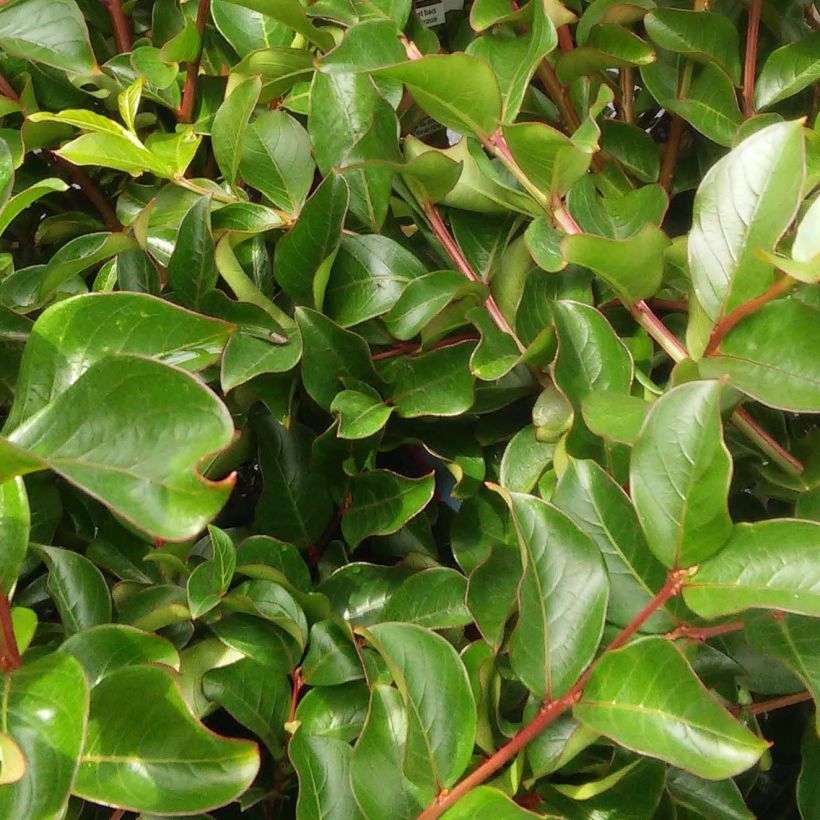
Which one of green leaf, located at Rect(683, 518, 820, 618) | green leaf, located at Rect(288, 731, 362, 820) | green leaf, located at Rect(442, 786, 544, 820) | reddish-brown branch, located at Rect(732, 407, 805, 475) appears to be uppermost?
green leaf, located at Rect(683, 518, 820, 618)

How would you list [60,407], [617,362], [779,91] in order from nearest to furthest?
[60,407]
[617,362]
[779,91]

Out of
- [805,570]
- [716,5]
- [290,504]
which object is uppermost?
[716,5]

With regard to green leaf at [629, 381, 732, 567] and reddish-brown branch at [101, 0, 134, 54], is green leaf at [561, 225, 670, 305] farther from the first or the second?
reddish-brown branch at [101, 0, 134, 54]

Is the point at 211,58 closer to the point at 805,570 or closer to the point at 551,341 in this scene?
the point at 551,341

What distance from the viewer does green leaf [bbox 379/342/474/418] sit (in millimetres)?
520

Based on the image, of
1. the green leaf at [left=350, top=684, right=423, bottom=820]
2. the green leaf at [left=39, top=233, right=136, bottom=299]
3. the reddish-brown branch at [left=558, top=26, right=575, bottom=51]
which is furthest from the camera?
the reddish-brown branch at [left=558, top=26, right=575, bottom=51]

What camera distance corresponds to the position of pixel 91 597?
481 mm

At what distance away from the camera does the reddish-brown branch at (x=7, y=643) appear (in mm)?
394

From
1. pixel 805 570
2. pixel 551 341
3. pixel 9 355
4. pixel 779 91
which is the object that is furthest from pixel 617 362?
pixel 9 355

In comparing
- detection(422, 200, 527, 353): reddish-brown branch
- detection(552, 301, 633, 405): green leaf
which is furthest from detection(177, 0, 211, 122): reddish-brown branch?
detection(552, 301, 633, 405): green leaf

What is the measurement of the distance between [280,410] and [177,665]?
16 cm

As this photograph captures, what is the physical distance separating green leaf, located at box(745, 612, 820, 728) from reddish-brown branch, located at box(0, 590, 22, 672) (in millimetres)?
348

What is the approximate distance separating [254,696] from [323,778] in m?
0.08

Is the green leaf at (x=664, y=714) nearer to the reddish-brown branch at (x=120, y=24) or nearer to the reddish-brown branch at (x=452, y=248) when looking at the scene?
the reddish-brown branch at (x=452, y=248)
